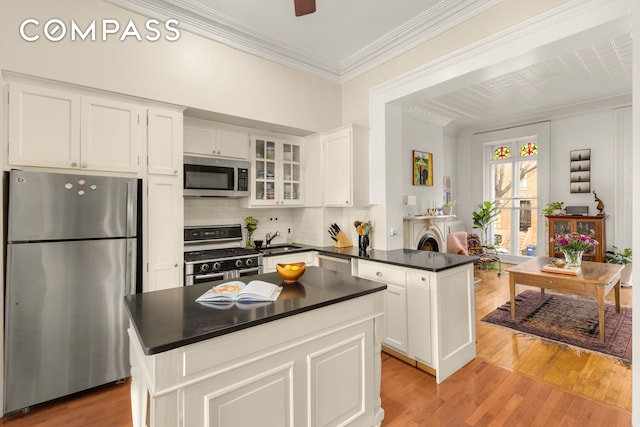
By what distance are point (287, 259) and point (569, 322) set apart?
334 cm

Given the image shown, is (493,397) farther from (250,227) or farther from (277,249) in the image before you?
(250,227)

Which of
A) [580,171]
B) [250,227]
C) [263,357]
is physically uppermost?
[580,171]

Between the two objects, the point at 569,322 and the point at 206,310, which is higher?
the point at 206,310

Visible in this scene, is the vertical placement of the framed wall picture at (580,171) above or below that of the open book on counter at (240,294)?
above

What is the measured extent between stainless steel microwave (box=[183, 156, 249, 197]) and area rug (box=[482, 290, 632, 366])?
131 inches

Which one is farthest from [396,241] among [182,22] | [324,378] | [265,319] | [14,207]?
[14,207]

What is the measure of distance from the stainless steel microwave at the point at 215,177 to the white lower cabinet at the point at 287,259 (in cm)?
79

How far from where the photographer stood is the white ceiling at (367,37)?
8.88 ft

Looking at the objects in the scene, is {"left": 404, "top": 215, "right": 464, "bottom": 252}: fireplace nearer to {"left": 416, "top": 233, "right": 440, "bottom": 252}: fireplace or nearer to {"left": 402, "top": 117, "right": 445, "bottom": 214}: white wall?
{"left": 416, "top": 233, "right": 440, "bottom": 252}: fireplace

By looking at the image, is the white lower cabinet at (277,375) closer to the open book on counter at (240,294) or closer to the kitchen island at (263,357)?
the kitchen island at (263,357)

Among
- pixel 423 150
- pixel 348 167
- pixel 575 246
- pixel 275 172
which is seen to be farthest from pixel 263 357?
pixel 423 150

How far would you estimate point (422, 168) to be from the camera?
5809mm

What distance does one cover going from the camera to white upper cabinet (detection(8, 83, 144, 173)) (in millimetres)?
2188

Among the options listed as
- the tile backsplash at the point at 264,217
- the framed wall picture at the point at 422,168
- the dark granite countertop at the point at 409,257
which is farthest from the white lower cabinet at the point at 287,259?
the framed wall picture at the point at 422,168
